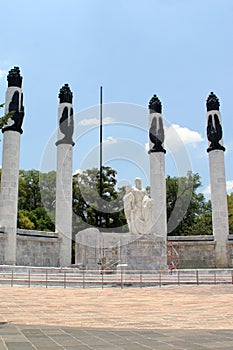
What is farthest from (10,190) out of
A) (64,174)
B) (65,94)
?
(65,94)

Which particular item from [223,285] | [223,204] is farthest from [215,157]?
[223,285]

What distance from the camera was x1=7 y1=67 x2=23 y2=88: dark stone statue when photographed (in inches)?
907

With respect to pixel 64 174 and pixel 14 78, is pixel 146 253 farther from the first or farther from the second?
pixel 14 78

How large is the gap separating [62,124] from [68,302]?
17.7 metres

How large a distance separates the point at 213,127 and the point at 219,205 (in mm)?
5054

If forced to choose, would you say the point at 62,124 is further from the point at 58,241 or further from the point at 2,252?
the point at 2,252

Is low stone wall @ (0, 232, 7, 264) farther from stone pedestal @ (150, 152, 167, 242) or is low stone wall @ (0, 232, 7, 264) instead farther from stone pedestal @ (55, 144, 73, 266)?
stone pedestal @ (150, 152, 167, 242)

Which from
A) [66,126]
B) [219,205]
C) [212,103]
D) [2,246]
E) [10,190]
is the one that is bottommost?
[2,246]

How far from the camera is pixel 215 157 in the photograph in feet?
84.2

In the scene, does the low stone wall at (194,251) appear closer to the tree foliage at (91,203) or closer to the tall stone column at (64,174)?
the tall stone column at (64,174)

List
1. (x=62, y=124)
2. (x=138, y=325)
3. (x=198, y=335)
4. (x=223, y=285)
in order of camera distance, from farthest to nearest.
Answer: (x=62, y=124) → (x=223, y=285) → (x=138, y=325) → (x=198, y=335)

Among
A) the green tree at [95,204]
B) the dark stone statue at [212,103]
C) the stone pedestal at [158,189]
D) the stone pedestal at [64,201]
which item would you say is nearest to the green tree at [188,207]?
the green tree at [95,204]

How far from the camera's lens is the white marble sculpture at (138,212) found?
18328 millimetres

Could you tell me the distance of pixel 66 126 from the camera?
25625mm
